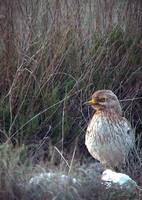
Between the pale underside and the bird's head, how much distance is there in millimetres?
111

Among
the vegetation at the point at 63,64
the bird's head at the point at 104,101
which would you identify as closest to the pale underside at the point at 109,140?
the bird's head at the point at 104,101

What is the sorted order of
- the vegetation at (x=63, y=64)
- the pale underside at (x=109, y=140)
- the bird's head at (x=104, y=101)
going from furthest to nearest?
1. the vegetation at (x=63, y=64)
2. the bird's head at (x=104, y=101)
3. the pale underside at (x=109, y=140)

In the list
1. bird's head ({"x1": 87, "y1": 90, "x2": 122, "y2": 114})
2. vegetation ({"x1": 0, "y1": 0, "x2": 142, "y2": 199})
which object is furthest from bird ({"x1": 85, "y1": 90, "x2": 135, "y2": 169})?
vegetation ({"x1": 0, "y1": 0, "x2": 142, "y2": 199})

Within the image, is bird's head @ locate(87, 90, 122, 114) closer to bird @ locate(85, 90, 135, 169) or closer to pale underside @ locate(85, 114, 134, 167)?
bird @ locate(85, 90, 135, 169)

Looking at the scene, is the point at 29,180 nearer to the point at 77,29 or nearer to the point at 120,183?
the point at 120,183

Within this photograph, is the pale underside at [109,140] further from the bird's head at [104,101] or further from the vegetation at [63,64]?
the vegetation at [63,64]

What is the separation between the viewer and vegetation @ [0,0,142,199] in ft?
23.4

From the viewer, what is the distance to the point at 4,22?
7.44 metres

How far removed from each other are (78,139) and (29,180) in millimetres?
1918

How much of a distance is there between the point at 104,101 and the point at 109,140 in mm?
385

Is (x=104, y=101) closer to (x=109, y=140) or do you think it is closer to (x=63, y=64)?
(x=109, y=140)

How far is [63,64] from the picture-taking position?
7520 mm

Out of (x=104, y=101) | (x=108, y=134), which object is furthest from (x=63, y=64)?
(x=108, y=134)

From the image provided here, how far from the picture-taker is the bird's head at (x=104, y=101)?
663 cm
